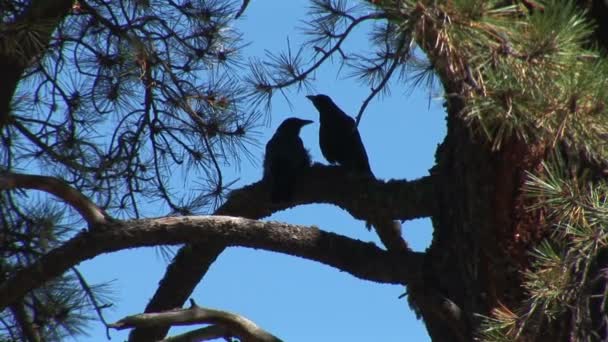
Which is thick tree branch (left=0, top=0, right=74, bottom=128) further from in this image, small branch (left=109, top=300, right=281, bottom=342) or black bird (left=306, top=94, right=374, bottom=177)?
black bird (left=306, top=94, right=374, bottom=177)

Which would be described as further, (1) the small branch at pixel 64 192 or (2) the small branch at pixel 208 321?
(1) the small branch at pixel 64 192

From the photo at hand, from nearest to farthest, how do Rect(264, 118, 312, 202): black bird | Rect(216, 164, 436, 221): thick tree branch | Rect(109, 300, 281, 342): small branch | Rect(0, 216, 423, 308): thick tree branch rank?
Rect(109, 300, 281, 342): small branch < Rect(0, 216, 423, 308): thick tree branch < Rect(216, 164, 436, 221): thick tree branch < Rect(264, 118, 312, 202): black bird

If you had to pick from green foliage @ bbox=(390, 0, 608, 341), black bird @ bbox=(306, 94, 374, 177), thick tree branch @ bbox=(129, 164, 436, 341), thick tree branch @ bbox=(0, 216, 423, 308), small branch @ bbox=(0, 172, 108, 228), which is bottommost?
green foliage @ bbox=(390, 0, 608, 341)

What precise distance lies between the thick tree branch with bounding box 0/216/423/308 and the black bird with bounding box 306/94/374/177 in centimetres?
191

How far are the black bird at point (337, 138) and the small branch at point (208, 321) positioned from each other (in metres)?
2.25

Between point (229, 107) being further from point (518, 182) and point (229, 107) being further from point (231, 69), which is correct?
point (518, 182)

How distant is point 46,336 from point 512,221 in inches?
81.1

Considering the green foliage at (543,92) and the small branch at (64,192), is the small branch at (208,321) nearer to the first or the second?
the small branch at (64,192)

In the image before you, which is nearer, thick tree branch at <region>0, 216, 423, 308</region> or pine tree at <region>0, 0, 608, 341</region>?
pine tree at <region>0, 0, 608, 341</region>

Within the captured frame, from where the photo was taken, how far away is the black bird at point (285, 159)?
4148mm

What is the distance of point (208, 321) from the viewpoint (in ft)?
11.0

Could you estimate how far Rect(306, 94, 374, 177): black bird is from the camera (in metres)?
5.73

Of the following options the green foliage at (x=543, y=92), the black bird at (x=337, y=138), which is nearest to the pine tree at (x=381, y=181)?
the green foliage at (x=543, y=92)

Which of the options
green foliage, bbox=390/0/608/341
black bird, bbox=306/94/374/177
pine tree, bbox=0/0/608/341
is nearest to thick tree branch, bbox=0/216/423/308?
pine tree, bbox=0/0/608/341
